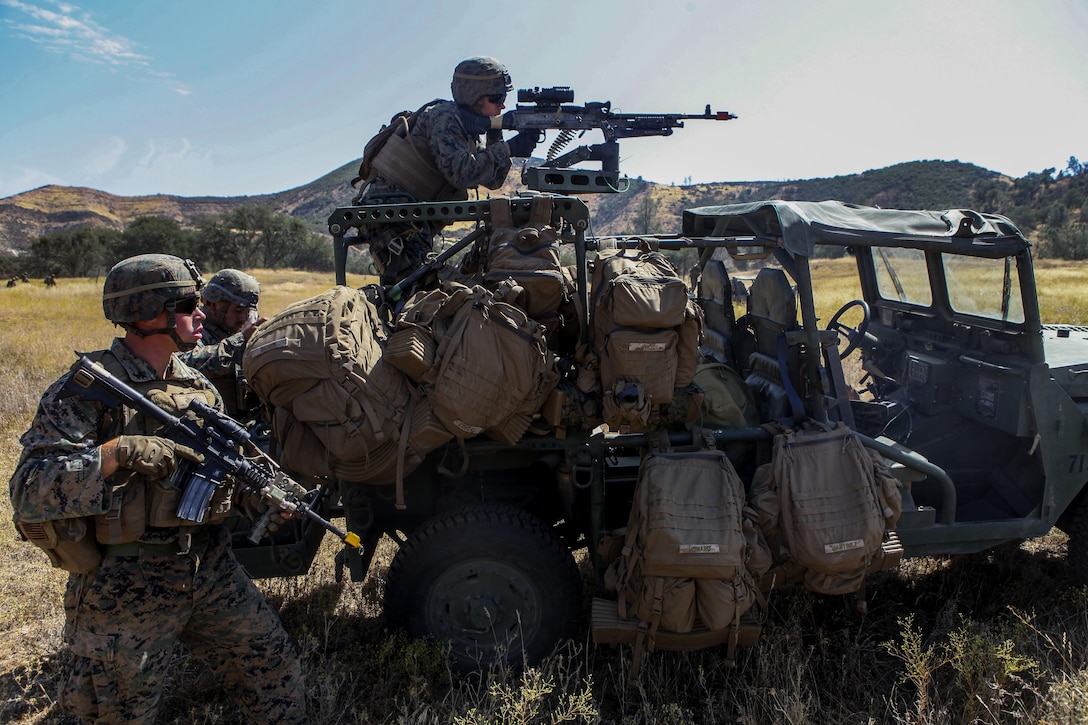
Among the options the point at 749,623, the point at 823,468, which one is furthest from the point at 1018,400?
the point at 749,623

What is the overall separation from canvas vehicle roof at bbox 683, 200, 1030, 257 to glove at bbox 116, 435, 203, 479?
2.69 meters

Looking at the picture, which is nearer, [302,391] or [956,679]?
Result: [302,391]

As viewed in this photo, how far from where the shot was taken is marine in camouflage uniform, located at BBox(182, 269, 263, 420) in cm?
369

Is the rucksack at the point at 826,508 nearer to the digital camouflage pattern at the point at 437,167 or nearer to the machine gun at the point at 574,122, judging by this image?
the digital camouflage pattern at the point at 437,167

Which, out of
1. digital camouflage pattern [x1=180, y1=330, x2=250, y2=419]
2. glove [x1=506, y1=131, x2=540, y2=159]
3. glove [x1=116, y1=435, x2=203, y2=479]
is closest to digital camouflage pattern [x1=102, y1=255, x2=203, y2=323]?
glove [x1=116, y1=435, x2=203, y2=479]

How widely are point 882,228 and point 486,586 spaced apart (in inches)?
102

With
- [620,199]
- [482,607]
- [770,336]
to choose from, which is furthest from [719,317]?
[620,199]

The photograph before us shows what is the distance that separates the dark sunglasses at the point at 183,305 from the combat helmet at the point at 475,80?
95.0 inches

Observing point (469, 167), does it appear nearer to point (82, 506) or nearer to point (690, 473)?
point (690, 473)

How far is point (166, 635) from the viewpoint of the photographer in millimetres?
2377

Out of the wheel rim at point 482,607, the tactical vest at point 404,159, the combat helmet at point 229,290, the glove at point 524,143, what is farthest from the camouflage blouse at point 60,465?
the glove at point 524,143

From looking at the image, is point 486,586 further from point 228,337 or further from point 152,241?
point 152,241

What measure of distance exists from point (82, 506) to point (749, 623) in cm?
258

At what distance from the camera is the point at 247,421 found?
4.01 m
